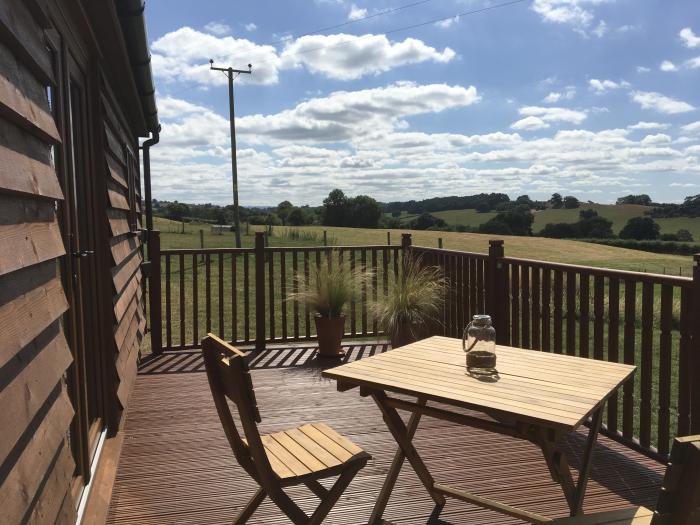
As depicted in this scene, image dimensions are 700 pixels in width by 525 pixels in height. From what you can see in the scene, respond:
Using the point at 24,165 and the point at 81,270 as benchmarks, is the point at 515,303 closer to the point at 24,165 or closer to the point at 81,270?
the point at 81,270

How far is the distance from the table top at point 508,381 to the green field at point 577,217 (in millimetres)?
33628

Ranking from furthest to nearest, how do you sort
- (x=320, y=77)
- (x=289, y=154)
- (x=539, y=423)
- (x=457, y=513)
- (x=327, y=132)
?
(x=289, y=154), (x=327, y=132), (x=320, y=77), (x=457, y=513), (x=539, y=423)

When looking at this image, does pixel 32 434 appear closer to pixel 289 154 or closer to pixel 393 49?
pixel 393 49

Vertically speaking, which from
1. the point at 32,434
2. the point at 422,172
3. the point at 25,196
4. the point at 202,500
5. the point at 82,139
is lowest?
the point at 202,500

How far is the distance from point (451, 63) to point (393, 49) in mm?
1598

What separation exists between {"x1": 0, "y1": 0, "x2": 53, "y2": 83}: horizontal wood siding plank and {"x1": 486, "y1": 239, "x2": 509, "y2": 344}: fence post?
10.8 feet

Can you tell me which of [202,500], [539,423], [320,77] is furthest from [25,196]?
[320,77]

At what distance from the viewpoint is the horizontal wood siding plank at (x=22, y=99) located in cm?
129

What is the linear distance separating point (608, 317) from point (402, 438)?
1714 mm

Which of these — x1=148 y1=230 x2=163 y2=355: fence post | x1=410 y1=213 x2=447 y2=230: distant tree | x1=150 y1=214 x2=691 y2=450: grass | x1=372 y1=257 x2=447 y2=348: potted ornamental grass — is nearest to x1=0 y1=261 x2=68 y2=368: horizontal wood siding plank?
x1=372 y1=257 x2=447 y2=348: potted ornamental grass

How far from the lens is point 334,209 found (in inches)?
1647

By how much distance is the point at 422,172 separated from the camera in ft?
124

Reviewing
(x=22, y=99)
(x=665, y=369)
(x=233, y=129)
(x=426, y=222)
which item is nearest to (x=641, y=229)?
(x=426, y=222)

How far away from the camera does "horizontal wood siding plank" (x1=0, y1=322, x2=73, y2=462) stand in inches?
44.6
